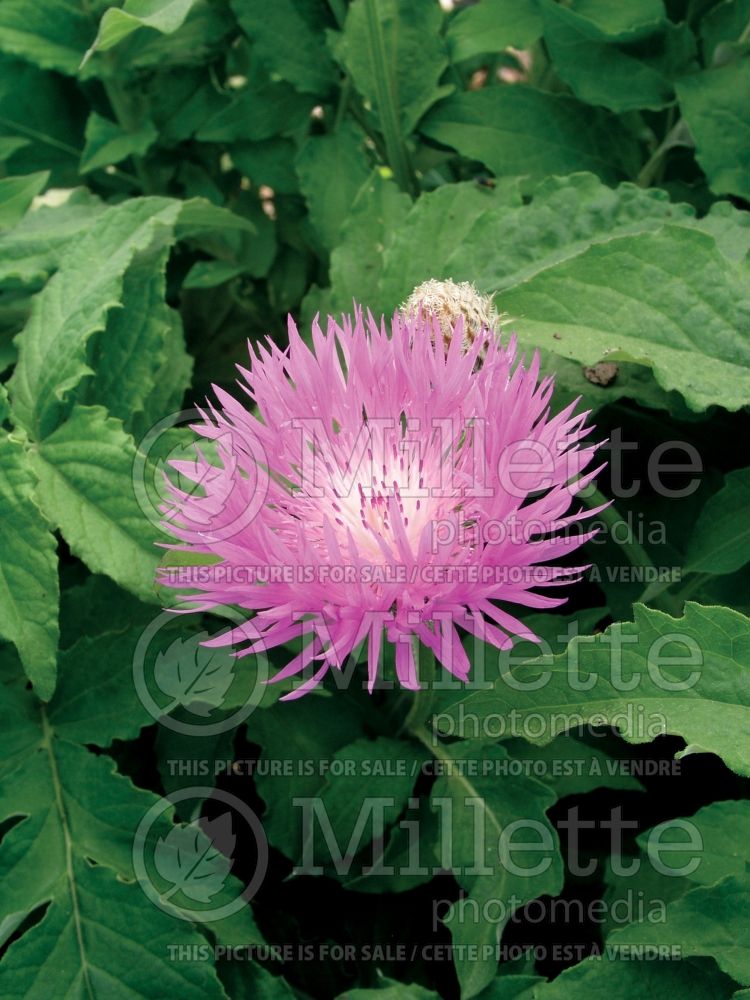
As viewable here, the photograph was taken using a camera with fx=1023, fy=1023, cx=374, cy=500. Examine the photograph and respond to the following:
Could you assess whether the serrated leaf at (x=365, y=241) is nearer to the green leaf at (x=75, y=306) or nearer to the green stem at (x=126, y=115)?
the green leaf at (x=75, y=306)

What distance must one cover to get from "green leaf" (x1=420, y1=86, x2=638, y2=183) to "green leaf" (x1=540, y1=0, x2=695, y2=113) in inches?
2.7

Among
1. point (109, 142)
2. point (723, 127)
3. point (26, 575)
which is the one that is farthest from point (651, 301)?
point (109, 142)

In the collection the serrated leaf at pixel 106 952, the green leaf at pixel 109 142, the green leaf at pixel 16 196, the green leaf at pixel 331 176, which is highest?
the green leaf at pixel 109 142

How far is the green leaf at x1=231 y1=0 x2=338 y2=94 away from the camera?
5.04 ft

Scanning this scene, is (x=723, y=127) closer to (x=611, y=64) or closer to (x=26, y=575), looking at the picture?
(x=611, y=64)

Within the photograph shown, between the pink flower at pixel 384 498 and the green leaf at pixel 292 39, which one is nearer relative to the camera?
the pink flower at pixel 384 498

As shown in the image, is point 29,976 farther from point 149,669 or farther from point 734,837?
point 734,837

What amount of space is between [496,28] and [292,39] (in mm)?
314

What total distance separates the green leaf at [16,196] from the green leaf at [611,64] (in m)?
0.75

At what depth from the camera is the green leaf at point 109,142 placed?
61.9 inches

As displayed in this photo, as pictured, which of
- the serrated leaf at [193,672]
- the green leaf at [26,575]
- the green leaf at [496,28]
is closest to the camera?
the green leaf at [26,575]

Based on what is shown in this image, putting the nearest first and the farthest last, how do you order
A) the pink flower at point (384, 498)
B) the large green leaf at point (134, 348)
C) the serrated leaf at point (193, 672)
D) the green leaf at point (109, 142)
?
the pink flower at point (384, 498) < the serrated leaf at point (193, 672) < the large green leaf at point (134, 348) < the green leaf at point (109, 142)

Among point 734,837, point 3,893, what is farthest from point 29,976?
point 734,837

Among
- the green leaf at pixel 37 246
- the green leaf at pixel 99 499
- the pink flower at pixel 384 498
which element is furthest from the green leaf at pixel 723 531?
the green leaf at pixel 37 246
